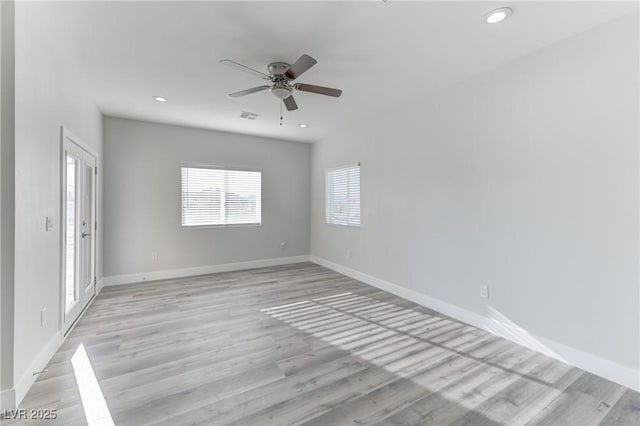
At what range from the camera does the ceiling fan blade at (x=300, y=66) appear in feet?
6.97

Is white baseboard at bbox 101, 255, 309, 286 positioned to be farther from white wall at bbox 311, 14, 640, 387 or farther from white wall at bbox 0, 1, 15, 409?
white wall at bbox 0, 1, 15, 409

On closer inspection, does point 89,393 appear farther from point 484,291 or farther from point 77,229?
point 484,291

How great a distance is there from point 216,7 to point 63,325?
3.22 metres

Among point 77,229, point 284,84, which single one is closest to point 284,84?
point 284,84

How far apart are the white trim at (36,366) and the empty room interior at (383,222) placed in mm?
20

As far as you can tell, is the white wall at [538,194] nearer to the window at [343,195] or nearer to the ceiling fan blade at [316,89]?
the window at [343,195]

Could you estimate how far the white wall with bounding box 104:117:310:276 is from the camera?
440 centimetres

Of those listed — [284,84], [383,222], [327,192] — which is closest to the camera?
[284,84]

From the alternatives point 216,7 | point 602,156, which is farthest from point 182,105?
point 602,156

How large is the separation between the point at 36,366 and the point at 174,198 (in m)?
3.15

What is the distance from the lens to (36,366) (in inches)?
81.2

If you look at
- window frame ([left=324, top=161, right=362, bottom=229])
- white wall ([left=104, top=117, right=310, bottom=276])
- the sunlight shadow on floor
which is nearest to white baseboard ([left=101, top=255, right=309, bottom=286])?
white wall ([left=104, top=117, right=310, bottom=276])

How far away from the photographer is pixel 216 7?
1.93m

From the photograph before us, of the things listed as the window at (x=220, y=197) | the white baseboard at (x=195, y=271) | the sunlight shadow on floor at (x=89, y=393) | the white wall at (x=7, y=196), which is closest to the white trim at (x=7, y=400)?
the white wall at (x=7, y=196)
